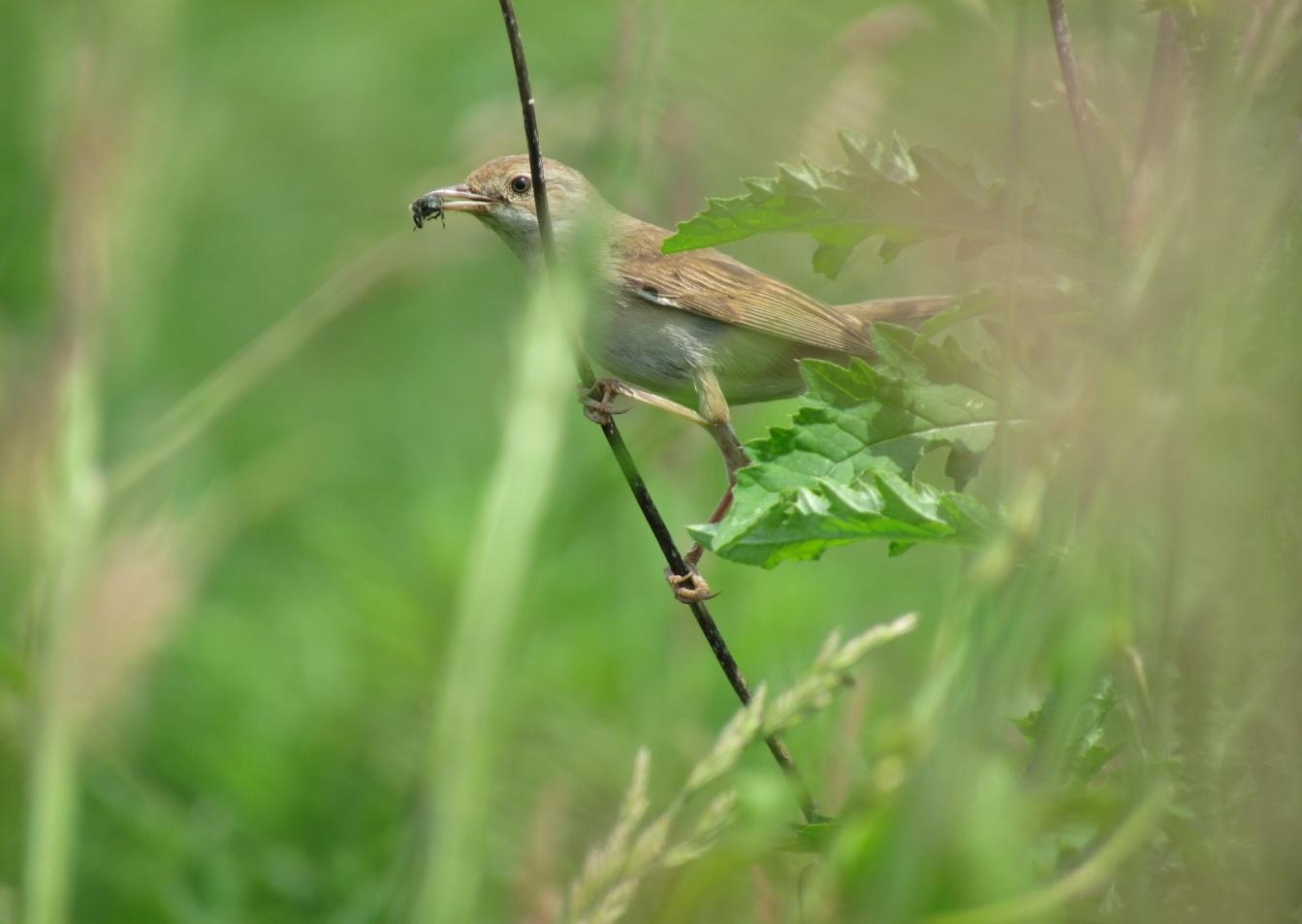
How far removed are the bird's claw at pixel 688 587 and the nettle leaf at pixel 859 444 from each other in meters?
0.40

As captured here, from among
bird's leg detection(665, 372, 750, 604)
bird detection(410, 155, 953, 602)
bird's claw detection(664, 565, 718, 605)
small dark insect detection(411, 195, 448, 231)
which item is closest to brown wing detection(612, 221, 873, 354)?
bird detection(410, 155, 953, 602)

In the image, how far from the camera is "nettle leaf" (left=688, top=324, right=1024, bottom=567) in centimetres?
147

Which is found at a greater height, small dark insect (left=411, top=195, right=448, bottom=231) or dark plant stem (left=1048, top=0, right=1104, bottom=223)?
small dark insect (left=411, top=195, right=448, bottom=231)

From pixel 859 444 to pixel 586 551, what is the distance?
3.01m

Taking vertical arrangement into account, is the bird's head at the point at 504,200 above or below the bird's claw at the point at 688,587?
above

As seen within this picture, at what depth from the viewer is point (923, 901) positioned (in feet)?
3.12

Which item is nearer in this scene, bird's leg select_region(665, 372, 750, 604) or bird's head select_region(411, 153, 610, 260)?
bird's leg select_region(665, 372, 750, 604)

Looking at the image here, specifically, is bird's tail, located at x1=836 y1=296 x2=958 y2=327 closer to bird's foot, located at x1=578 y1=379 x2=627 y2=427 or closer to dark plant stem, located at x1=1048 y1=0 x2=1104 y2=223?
bird's foot, located at x1=578 y1=379 x2=627 y2=427

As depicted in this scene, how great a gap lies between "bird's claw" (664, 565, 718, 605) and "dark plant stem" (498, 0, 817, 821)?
0.23 meters

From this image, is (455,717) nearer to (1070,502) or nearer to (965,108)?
(1070,502)

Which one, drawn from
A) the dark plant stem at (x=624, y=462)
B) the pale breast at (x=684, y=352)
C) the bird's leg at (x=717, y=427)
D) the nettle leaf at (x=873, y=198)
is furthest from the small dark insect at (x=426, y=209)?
the nettle leaf at (x=873, y=198)

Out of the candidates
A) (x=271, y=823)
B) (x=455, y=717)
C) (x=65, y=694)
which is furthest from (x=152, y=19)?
(x=271, y=823)

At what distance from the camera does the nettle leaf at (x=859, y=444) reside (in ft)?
4.82

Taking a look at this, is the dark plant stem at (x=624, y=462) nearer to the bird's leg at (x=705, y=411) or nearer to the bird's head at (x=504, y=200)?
the bird's leg at (x=705, y=411)
